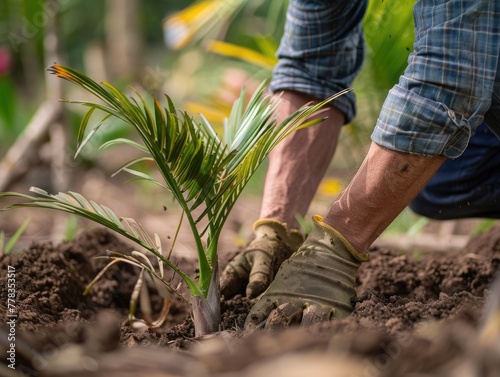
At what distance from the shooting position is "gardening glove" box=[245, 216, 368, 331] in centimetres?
150

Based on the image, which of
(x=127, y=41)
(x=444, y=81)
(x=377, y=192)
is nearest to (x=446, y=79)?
(x=444, y=81)

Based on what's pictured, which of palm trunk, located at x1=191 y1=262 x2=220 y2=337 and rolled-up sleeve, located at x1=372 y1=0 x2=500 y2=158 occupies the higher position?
rolled-up sleeve, located at x1=372 y1=0 x2=500 y2=158

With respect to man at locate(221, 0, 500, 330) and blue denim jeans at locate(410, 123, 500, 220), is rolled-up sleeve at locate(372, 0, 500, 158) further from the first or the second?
blue denim jeans at locate(410, 123, 500, 220)

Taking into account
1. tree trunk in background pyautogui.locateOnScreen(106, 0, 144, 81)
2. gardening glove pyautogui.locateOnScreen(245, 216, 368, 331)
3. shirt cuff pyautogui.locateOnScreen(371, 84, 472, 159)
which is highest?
tree trunk in background pyautogui.locateOnScreen(106, 0, 144, 81)

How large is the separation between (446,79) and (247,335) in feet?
2.11

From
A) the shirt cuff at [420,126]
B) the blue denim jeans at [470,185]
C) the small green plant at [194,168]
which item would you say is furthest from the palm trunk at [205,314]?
the blue denim jeans at [470,185]

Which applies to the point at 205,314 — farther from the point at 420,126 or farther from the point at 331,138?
the point at 331,138

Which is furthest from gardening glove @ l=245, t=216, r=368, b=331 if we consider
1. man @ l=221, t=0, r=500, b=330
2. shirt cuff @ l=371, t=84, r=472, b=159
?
shirt cuff @ l=371, t=84, r=472, b=159

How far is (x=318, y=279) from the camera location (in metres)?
1.53

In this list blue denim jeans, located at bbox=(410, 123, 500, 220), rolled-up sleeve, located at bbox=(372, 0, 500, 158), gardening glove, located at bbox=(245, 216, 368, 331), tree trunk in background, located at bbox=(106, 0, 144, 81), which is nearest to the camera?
rolled-up sleeve, located at bbox=(372, 0, 500, 158)

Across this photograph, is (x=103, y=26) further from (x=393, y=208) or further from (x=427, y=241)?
(x=393, y=208)

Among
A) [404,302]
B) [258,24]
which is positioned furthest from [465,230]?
[258,24]

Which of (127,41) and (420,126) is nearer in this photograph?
(420,126)

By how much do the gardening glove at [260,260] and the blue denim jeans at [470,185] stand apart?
23.8 inches
